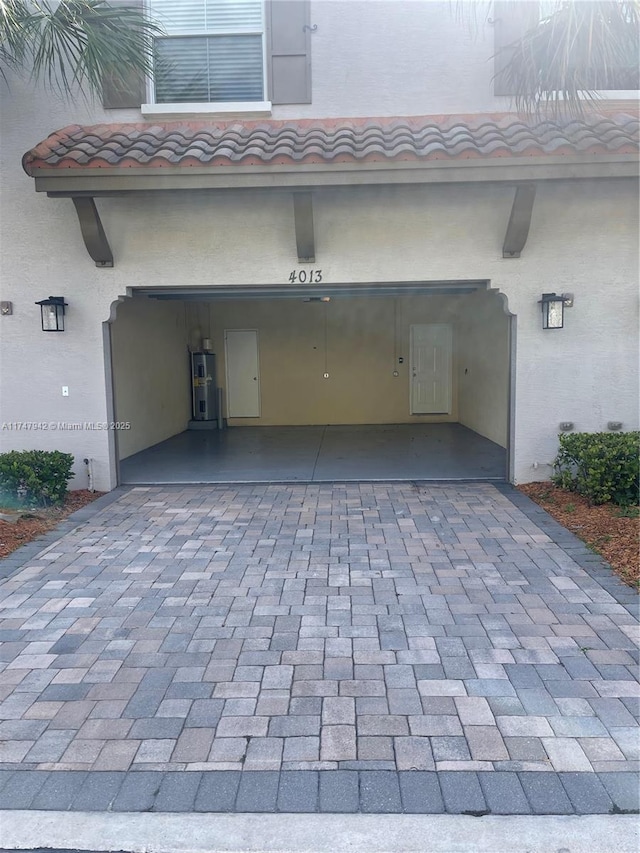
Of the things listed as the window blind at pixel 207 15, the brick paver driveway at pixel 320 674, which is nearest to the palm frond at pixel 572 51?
the window blind at pixel 207 15

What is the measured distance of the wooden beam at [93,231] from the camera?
284 inches

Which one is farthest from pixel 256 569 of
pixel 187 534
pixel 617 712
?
pixel 617 712

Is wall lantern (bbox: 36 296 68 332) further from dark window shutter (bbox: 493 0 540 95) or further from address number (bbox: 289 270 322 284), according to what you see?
dark window shutter (bbox: 493 0 540 95)

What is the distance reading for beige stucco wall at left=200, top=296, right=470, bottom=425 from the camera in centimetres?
1429

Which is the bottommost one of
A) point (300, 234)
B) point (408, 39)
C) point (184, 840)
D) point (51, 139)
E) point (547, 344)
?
point (184, 840)

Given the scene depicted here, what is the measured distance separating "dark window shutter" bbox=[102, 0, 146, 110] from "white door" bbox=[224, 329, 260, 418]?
684cm

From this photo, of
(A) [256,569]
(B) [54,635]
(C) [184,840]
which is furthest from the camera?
(A) [256,569]

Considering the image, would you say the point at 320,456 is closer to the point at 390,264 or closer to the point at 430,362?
the point at 390,264

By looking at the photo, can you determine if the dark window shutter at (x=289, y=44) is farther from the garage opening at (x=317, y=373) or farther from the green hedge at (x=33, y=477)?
the green hedge at (x=33, y=477)

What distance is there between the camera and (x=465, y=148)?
21.7 ft

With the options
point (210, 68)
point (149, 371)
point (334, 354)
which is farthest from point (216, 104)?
point (334, 354)

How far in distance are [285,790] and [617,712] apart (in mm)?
1758

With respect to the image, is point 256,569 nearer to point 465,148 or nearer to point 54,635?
point 54,635

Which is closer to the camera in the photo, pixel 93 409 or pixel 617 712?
pixel 617 712
